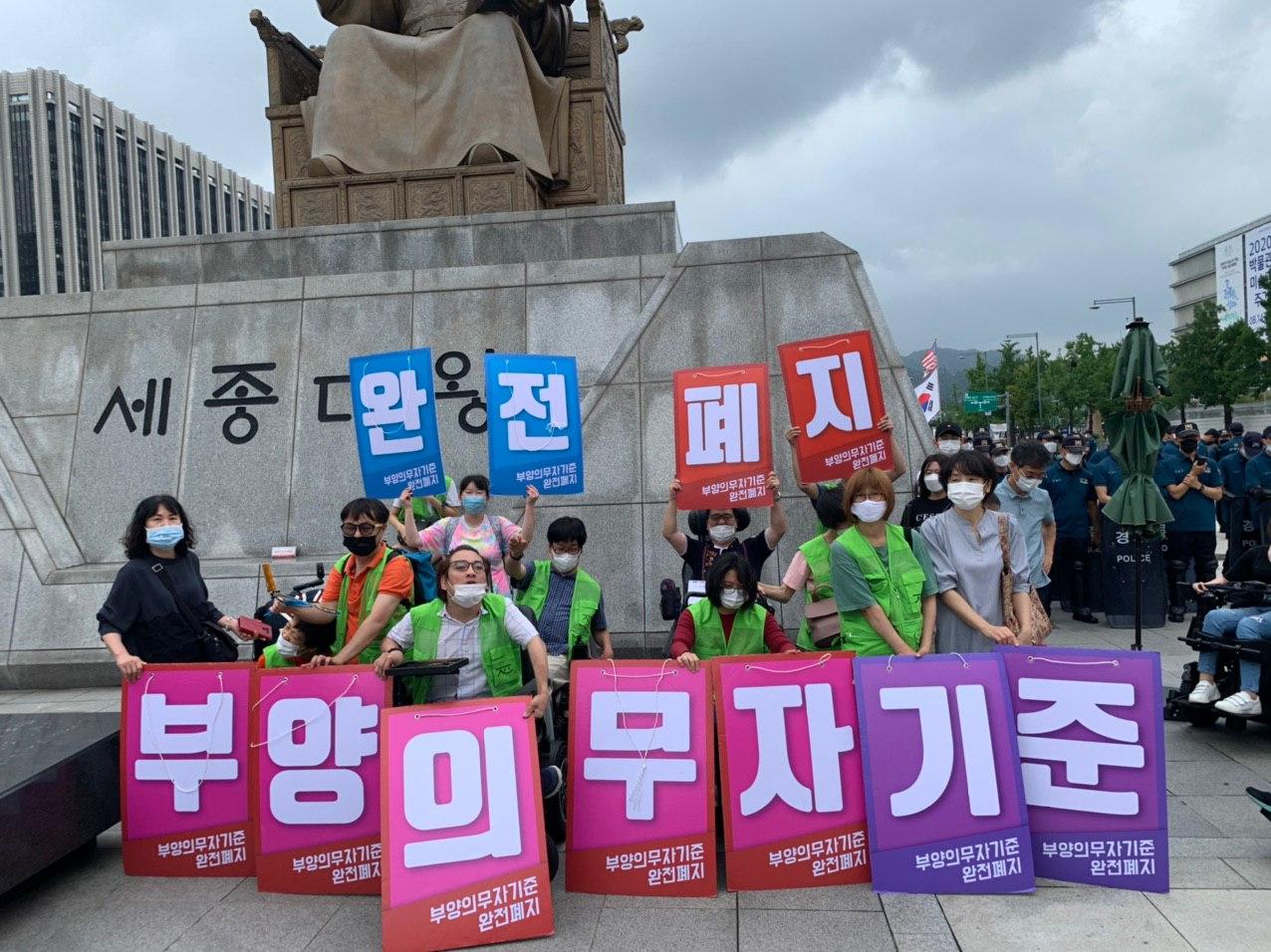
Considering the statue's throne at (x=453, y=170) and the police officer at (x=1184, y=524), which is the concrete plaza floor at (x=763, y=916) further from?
the statue's throne at (x=453, y=170)

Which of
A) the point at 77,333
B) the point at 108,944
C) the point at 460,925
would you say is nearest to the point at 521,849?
the point at 460,925

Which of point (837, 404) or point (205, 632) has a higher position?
point (837, 404)

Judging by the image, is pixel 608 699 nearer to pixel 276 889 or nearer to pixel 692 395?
pixel 276 889

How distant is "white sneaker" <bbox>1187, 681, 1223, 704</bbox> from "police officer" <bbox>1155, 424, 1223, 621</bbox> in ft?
13.4

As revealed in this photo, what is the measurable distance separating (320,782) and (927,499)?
467 cm

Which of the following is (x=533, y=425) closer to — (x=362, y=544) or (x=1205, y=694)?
(x=362, y=544)

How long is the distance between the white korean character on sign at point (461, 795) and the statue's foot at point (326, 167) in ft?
28.0

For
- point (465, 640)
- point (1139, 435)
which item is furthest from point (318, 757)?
point (1139, 435)

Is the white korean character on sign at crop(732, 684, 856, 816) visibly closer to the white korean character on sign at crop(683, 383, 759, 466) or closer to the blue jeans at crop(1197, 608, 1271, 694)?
the white korean character on sign at crop(683, 383, 759, 466)

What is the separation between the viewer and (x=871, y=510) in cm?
483

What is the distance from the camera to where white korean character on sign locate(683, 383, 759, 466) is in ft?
21.5

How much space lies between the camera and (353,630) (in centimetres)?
515

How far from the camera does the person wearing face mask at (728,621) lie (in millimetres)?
4902

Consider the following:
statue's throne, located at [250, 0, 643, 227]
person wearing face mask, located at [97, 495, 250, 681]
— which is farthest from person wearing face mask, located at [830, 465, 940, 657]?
statue's throne, located at [250, 0, 643, 227]
